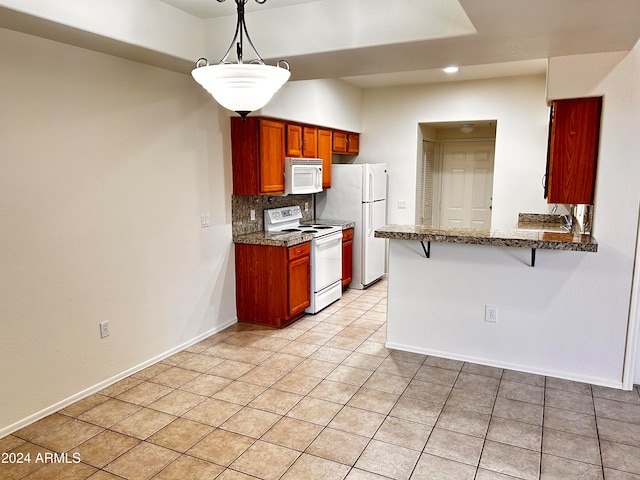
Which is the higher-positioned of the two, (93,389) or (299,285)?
(299,285)

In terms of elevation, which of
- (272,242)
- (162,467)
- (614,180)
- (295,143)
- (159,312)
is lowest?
(162,467)

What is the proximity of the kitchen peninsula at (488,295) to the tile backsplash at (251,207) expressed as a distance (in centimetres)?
152

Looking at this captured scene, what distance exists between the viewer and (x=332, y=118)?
5430mm

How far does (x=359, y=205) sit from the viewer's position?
220 inches

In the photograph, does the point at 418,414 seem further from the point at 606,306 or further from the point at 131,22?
the point at 131,22

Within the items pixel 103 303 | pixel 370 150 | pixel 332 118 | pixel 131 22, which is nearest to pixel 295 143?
pixel 332 118

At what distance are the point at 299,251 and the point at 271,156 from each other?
3.15 feet

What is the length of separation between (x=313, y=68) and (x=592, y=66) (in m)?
1.91

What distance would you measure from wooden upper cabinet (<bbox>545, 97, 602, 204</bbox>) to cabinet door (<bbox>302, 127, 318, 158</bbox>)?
255 cm

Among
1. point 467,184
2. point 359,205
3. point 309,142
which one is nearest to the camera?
point 309,142

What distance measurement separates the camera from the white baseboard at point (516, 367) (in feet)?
10.5

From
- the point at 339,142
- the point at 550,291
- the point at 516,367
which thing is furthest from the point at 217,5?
the point at 516,367

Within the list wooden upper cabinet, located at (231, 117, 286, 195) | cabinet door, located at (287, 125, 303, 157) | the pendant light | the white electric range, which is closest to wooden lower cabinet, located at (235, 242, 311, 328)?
the white electric range

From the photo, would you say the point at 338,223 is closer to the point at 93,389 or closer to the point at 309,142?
the point at 309,142
